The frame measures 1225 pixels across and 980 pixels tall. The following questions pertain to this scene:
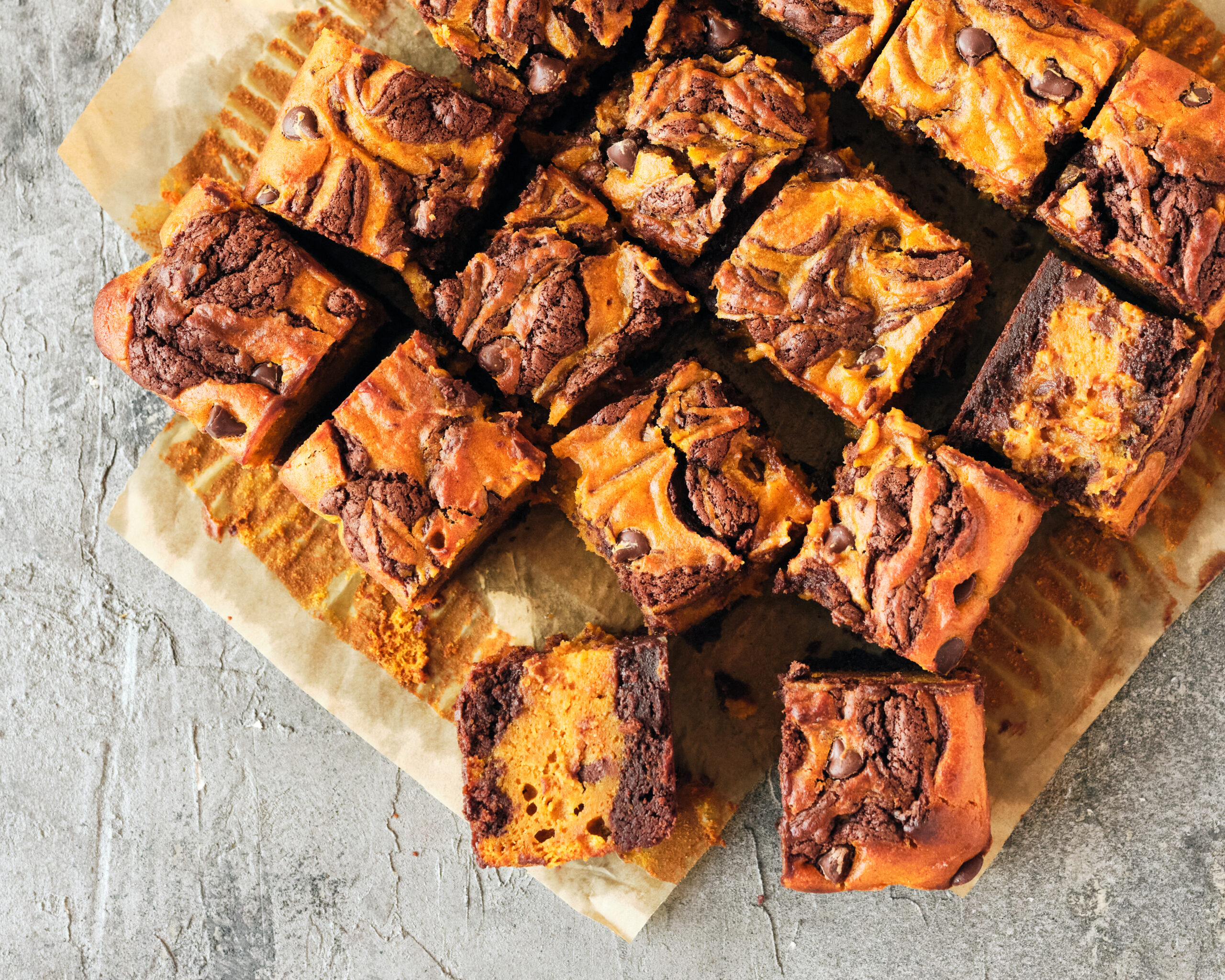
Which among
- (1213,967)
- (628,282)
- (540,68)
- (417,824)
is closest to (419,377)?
(628,282)

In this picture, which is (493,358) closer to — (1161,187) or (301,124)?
(301,124)

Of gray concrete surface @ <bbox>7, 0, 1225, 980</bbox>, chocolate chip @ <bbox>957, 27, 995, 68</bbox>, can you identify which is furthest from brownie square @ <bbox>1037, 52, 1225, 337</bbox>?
gray concrete surface @ <bbox>7, 0, 1225, 980</bbox>

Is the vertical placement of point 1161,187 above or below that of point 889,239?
above

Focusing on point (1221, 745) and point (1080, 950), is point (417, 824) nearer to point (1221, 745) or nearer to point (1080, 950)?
point (1080, 950)

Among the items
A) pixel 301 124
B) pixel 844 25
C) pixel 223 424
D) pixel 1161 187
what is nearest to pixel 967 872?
pixel 1161 187

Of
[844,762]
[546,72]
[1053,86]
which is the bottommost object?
[844,762]

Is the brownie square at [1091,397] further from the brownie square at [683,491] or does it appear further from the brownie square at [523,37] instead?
the brownie square at [523,37]

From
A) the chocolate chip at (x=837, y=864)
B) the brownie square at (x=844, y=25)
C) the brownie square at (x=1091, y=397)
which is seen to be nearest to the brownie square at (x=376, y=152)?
the brownie square at (x=844, y=25)
